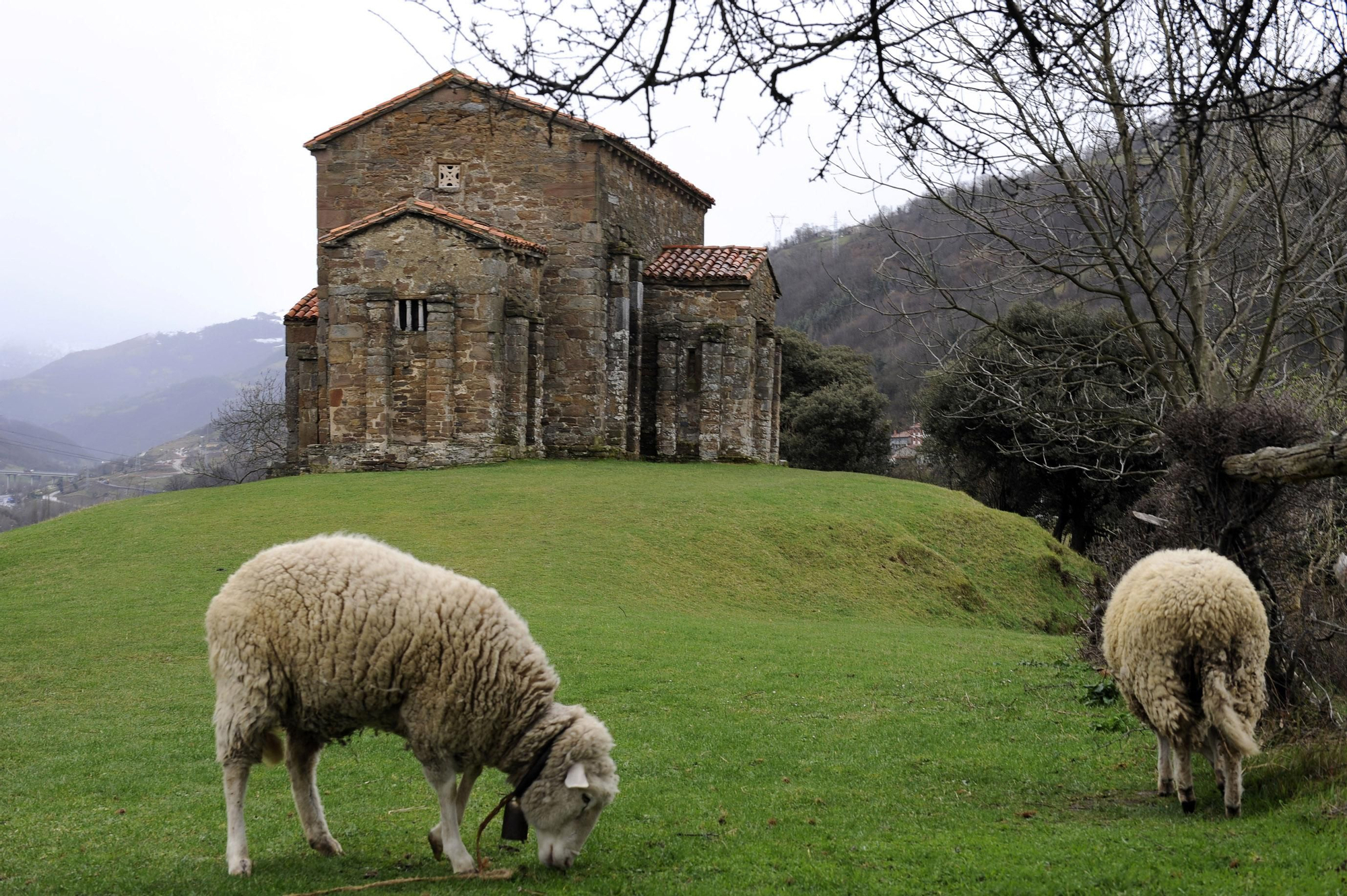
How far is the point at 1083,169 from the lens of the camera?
10773mm

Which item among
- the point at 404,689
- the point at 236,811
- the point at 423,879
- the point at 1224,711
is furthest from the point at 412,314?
the point at 1224,711

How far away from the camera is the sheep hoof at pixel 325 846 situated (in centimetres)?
621

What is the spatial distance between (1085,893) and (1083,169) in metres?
7.79

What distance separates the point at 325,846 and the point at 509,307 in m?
23.4

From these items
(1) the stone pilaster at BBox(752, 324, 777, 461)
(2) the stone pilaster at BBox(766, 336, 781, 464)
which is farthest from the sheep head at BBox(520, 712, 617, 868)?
(2) the stone pilaster at BBox(766, 336, 781, 464)

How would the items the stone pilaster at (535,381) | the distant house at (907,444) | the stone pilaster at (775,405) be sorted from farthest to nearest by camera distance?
the distant house at (907,444) → the stone pilaster at (775,405) → the stone pilaster at (535,381)

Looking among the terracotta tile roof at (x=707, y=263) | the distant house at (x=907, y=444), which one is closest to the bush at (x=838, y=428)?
the distant house at (x=907, y=444)

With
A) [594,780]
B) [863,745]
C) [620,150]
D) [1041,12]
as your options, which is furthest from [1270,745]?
[620,150]

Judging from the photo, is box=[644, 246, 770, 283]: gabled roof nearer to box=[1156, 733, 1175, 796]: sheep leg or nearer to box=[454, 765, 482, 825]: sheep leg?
box=[1156, 733, 1175, 796]: sheep leg

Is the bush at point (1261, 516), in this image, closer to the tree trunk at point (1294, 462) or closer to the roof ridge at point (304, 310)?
the tree trunk at point (1294, 462)

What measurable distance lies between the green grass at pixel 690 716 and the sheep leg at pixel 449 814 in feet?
0.70

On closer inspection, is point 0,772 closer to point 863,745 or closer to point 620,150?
point 863,745

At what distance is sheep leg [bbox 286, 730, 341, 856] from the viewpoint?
6.14m

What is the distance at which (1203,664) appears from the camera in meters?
6.81
